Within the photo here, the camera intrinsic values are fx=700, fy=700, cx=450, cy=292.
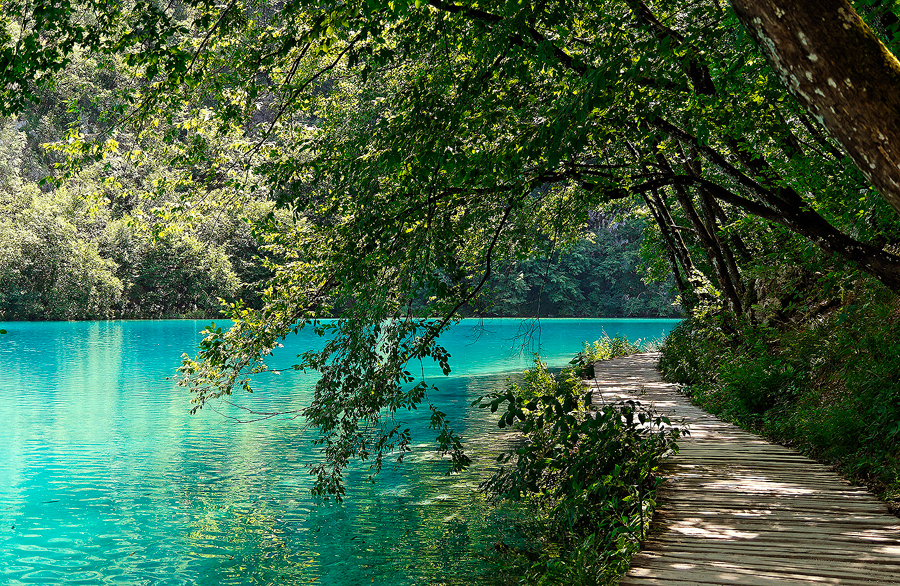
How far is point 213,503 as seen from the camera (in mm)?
9141

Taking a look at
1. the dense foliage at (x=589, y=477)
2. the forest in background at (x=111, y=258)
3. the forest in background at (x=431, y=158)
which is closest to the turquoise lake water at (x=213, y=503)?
the dense foliage at (x=589, y=477)

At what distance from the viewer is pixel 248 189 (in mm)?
6688

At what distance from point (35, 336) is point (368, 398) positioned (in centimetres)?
3503

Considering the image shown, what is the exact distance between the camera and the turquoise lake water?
702cm

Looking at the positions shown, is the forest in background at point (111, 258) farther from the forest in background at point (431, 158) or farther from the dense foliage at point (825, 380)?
the forest in background at point (431, 158)

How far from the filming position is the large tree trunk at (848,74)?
2.52m

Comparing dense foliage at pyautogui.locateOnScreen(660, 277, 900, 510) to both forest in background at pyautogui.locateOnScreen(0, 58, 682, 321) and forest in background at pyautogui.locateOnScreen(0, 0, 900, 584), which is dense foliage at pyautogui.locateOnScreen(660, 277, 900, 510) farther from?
forest in background at pyautogui.locateOnScreen(0, 58, 682, 321)

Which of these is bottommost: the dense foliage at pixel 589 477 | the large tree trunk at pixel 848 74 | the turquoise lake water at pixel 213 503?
the turquoise lake water at pixel 213 503

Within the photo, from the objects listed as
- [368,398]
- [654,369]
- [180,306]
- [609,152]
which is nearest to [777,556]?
[368,398]

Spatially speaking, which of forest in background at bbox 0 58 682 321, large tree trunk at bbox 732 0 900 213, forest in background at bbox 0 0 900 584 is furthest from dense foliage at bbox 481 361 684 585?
forest in background at bbox 0 58 682 321

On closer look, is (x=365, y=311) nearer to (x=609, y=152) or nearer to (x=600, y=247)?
(x=609, y=152)

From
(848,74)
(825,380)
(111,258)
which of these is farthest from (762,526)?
(111,258)

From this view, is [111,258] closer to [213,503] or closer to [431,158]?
[213,503]

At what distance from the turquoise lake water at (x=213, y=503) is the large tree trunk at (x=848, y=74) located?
4.41m
